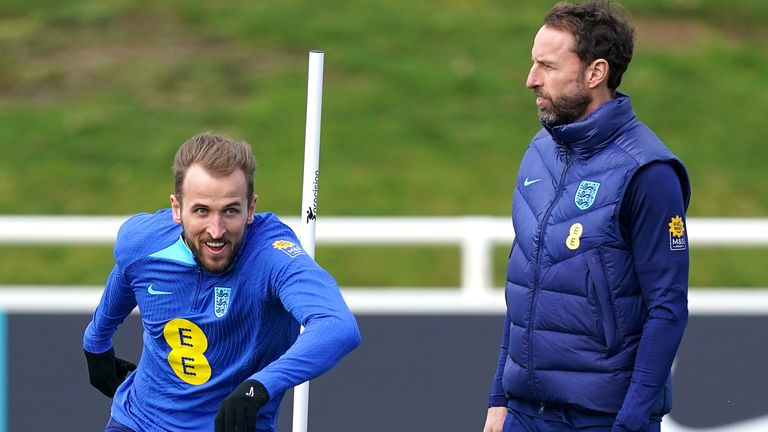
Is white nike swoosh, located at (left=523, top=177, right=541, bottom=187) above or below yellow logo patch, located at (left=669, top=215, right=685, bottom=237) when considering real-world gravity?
above

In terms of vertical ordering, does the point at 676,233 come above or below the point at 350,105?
above

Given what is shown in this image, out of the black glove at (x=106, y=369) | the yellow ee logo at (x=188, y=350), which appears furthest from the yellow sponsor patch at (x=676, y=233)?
the black glove at (x=106, y=369)

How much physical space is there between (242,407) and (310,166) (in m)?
1.22

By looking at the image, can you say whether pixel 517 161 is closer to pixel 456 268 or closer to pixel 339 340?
pixel 456 268

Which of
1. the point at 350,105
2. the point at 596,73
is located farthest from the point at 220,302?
the point at 350,105

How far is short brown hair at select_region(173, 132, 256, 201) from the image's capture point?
11.7 ft

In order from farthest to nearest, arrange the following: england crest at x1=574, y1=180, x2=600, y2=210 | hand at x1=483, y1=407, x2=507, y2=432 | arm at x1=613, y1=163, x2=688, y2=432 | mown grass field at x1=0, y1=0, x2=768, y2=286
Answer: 1. mown grass field at x1=0, y1=0, x2=768, y2=286
2. hand at x1=483, y1=407, x2=507, y2=432
3. england crest at x1=574, y1=180, x2=600, y2=210
4. arm at x1=613, y1=163, x2=688, y2=432

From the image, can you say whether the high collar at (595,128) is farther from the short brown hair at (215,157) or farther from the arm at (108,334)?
the arm at (108,334)

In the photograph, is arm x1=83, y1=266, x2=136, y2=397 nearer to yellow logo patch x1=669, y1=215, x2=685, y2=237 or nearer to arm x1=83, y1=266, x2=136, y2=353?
arm x1=83, y1=266, x2=136, y2=353

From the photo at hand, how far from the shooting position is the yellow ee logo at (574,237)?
3598 mm

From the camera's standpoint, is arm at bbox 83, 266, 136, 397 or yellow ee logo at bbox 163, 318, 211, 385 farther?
arm at bbox 83, 266, 136, 397

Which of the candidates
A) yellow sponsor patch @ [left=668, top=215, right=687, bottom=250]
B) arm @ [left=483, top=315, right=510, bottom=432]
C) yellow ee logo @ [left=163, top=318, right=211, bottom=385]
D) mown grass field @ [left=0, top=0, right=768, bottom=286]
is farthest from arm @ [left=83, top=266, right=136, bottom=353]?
mown grass field @ [left=0, top=0, right=768, bottom=286]

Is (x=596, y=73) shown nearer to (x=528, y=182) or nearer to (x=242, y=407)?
(x=528, y=182)

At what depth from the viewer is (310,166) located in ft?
14.0
